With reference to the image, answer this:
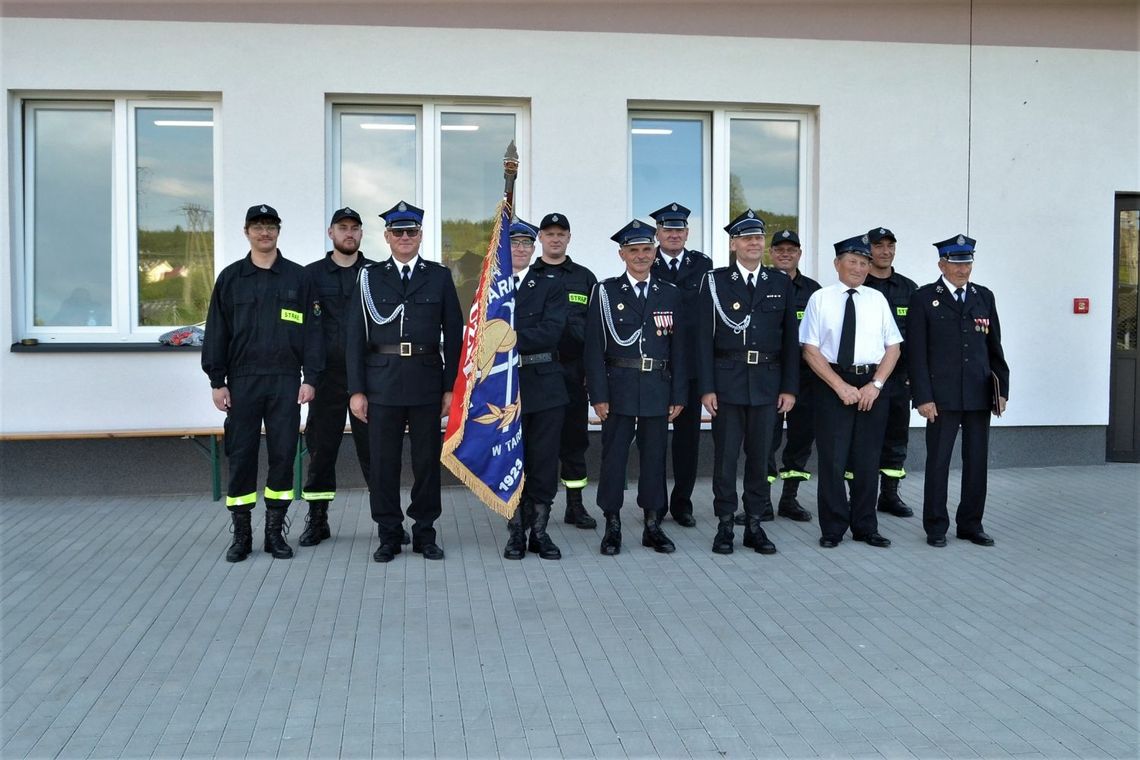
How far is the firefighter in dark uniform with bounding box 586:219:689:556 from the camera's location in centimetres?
616

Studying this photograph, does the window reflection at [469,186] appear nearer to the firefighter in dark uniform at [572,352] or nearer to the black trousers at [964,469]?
the firefighter in dark uniform at [572,352]

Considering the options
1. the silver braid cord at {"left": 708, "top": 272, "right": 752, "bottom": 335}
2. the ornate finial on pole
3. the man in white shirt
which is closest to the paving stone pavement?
the man in white shirt

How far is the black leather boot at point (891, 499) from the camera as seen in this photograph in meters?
7.56

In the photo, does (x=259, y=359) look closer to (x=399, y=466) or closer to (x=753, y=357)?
(x=399, y=466)

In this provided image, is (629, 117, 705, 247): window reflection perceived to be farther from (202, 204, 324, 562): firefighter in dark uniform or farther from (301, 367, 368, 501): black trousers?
(202, 204, 324, 562): firefighter in dark uniform

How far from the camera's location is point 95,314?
27.7 feet

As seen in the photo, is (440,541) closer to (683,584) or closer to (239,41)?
(683,584)

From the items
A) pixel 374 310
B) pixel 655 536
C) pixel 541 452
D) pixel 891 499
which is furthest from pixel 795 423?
pixel 374 310

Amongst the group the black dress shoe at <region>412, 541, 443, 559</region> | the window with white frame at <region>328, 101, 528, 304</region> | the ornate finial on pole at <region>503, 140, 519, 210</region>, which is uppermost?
the window with white frame at <region>328, 101, 528, 304</region>

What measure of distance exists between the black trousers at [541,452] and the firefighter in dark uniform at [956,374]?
2445 mm

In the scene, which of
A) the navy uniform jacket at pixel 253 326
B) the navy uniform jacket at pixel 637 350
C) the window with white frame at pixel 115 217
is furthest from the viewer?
the window with white frame at pixel 115 217

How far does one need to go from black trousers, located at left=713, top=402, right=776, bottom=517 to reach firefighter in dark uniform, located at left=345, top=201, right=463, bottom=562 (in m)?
1.78

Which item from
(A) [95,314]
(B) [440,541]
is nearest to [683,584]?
(B) [440,541]

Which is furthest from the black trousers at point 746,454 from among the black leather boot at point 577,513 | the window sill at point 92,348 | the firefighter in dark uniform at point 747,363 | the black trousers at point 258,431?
the window sill at point 92,348
